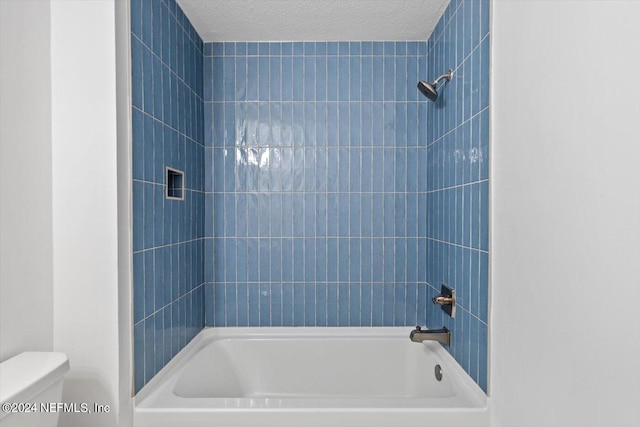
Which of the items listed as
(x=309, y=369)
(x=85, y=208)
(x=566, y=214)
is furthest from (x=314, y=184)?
(x=566, y=214)

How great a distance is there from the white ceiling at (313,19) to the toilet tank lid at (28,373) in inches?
61.8

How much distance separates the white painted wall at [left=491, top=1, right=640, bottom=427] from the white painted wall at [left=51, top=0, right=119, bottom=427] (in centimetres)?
124

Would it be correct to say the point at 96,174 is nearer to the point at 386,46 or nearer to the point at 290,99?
the point at 290,99

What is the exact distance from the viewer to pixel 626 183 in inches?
31.8

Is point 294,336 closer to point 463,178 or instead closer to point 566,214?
point 463,178

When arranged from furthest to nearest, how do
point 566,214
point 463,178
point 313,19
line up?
point 313,19
point 463,178
point 566,214

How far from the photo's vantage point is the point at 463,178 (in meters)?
1.74

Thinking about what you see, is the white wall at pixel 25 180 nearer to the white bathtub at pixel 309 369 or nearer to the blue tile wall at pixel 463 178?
the white bathtub at pixel 309 369

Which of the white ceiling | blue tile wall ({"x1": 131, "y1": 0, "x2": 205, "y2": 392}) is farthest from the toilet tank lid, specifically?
the white ceiling

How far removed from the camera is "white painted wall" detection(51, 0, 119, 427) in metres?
1.39

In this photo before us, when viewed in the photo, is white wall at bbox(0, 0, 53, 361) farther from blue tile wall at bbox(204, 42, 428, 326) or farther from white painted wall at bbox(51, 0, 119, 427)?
blue tile wall at bbox(204, 42, 428, 326)

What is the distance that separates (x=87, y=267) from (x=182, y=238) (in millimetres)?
625

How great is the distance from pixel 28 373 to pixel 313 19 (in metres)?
1.84

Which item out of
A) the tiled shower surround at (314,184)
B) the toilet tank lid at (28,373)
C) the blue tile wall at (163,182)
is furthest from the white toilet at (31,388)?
the tiled shower surround at (314,184)
